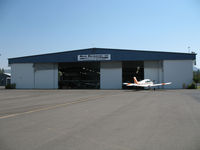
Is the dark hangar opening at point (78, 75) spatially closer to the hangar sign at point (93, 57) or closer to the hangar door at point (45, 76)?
the hangar door at point (45, 76)

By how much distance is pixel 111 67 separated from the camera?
37.8 meters

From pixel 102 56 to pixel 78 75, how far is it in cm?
1924

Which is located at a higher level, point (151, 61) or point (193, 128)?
Answer: point (151, 61)

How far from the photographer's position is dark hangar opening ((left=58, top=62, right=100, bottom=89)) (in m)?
45.0

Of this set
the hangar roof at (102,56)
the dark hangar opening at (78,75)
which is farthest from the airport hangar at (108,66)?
the dark hangar opening at (78,75)

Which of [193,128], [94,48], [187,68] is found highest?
[94,48]

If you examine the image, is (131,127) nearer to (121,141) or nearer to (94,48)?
(121,141)

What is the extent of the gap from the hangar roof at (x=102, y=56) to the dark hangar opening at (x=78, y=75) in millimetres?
4738

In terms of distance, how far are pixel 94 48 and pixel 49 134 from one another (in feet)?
109

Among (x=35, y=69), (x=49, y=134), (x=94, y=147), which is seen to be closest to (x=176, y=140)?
(x=94, y=147)

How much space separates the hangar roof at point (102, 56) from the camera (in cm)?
3532

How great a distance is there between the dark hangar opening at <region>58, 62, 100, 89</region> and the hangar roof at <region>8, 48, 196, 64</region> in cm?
474

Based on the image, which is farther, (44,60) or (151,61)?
(44,60)

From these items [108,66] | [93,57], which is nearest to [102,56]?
[93,57]
